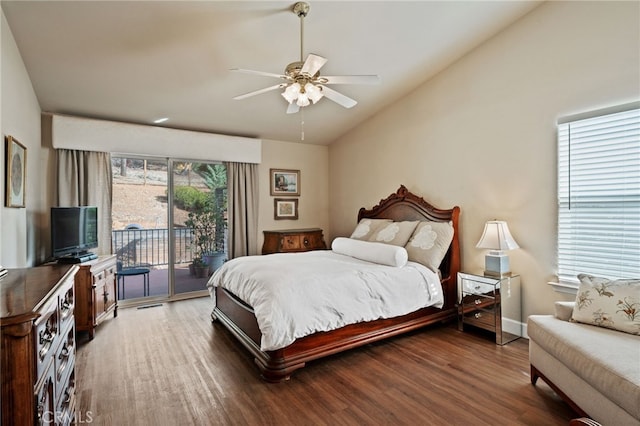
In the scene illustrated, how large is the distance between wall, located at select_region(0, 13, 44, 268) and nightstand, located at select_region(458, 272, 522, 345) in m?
4.14

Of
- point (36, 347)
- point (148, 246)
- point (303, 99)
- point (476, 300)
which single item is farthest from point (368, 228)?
point (36, 347)

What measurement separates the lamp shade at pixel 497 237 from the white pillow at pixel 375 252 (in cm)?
82

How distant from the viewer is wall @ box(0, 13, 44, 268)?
244 cm

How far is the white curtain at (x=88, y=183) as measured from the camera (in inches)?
155

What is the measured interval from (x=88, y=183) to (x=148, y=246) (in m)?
1.15

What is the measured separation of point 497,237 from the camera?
10.7ft

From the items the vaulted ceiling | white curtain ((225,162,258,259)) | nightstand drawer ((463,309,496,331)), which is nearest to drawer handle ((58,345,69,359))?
the vaulted ceiling

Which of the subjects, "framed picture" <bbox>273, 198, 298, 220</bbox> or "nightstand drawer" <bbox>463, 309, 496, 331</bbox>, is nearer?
"nightstand drawer" <bbox>463, 309, 496, 331</bbox>

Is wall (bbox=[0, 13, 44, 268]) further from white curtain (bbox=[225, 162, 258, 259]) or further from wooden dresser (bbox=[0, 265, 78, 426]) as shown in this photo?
white curtain (bbox=[225, 162, 258, 259])

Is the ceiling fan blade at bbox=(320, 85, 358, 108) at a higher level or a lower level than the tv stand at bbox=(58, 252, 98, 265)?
higher

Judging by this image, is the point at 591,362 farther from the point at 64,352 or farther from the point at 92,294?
the point at 92,294

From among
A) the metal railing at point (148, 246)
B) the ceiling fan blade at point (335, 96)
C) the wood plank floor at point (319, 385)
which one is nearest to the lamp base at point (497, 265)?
the wood plank floor at point (319, 385)

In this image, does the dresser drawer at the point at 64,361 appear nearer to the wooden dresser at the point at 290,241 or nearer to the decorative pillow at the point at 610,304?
the decorative pillow at the point at 610,304

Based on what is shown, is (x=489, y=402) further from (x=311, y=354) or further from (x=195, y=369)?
(x=195, y=369)
